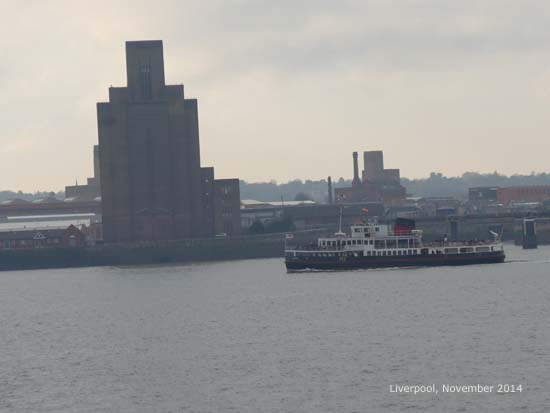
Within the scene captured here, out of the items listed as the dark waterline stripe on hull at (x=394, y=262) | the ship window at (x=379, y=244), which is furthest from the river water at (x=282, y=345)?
the ship window at (x=379, y=244)

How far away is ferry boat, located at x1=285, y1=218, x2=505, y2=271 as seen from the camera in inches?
6260

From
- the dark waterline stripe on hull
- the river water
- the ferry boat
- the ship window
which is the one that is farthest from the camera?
the ship window

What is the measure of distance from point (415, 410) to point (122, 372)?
21.8 m

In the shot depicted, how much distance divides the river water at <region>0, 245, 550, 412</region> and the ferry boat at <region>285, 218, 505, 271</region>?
48.3 feet

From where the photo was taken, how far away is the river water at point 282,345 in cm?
7134

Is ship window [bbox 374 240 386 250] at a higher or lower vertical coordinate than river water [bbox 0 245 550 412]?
higher

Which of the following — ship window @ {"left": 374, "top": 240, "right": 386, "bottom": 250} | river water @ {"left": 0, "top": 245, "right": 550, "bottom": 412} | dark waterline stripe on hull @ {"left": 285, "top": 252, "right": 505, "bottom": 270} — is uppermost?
ship window @ {"left": 374, "top": 240, "right": 386, "bottom": 250}

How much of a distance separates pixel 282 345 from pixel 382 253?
2794 inches

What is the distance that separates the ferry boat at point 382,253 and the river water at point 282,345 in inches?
580

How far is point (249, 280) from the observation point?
498 ft

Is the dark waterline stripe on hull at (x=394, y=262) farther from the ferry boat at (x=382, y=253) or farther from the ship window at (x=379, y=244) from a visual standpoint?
the ship window at (x=379, y=244)

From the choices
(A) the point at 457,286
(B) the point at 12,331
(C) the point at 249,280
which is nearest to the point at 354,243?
(C) the point at 249,280

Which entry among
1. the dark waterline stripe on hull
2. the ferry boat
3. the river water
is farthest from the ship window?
the river water

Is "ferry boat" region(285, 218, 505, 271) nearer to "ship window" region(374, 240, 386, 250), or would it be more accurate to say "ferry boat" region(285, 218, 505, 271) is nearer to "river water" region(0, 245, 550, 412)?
"ship window" region(374, 240, 386, 250)
